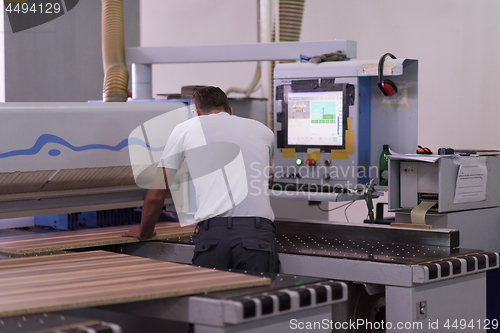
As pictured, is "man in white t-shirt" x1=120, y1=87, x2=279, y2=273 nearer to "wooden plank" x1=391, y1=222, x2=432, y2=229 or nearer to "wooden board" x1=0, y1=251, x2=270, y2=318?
"wooden board" x1=0, y1=251, x2=270, y2=318

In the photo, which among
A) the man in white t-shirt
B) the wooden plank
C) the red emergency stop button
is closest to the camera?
the man in white t-shirt

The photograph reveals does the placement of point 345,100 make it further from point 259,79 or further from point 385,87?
point 259,79

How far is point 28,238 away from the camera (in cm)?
282

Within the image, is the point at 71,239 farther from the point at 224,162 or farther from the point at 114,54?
the point at 114,54

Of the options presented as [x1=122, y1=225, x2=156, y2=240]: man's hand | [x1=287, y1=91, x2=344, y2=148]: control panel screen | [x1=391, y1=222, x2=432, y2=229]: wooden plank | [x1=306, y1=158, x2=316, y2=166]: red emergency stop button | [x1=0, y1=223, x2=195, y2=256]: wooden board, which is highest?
[x1=287, y1=91, x2=344, y2=148]: control panel screen

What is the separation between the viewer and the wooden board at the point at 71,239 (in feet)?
8.43

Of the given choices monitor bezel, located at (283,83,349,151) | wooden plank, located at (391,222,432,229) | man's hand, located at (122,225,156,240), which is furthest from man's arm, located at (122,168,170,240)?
monitor bezel, located at (283,83,349,151)

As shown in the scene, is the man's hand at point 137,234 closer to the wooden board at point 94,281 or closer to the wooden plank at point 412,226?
the wooden board at point 94,281

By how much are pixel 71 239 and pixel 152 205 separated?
0.41 meters

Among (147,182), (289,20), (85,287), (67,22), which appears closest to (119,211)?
(147,182)

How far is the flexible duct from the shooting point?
3.63m

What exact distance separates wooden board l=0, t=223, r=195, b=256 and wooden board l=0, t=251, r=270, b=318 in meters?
0.21

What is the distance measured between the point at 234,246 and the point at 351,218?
11.4 ft

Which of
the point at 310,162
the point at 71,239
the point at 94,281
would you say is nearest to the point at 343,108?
the point at 310,162
